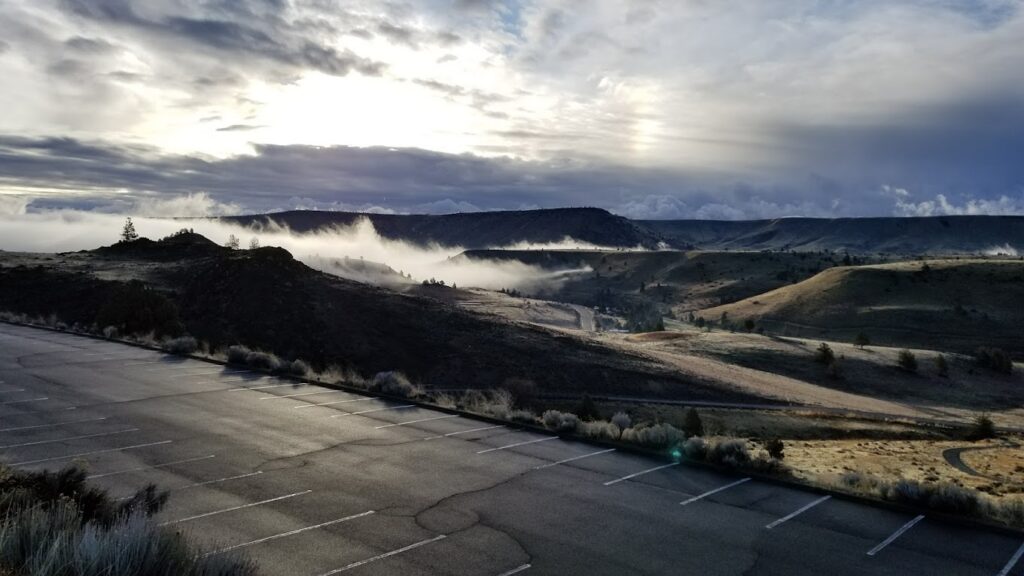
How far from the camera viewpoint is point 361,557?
9.60 m

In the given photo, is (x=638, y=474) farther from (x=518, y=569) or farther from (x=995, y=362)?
(x=995, y=362)

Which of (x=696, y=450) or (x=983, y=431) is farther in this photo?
(x=983, y=431)

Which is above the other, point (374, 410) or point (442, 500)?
point (442, 500)

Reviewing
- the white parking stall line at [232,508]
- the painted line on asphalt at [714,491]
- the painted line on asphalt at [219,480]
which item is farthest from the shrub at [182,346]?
the painted line on asphalt at [714,491]

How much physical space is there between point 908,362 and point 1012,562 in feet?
157

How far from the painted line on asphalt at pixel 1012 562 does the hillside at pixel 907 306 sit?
230 ft

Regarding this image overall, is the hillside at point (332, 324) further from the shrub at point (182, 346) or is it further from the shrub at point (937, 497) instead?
the shrub at point (937, 497)

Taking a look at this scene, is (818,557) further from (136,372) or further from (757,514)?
(136,372)

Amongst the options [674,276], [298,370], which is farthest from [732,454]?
[674,276]

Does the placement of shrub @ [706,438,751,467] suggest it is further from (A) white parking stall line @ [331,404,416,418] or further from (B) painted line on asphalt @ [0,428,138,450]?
(B) painted line on asphalt @ [0,428,138,450]

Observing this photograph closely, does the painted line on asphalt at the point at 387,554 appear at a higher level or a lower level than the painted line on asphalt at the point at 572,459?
higher

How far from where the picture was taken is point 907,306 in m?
83.0

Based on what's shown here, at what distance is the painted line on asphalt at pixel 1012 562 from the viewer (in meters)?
10.0

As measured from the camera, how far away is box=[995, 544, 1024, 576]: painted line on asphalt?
10016mm
